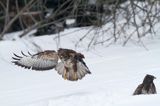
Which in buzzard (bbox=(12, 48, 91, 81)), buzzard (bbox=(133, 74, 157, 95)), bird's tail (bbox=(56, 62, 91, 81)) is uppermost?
buzzard (bbox=(12, 48, 91, 81))

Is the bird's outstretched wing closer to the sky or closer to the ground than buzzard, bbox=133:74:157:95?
closer to the sky

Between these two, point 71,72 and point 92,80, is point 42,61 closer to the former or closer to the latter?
point 71,72

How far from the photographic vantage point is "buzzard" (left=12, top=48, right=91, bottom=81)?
4691 millimetres

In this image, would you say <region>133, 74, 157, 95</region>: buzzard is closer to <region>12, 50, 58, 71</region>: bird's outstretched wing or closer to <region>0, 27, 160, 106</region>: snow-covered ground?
<region>0, 27, 160, 106</region>: snow-covered ground

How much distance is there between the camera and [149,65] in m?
6.47

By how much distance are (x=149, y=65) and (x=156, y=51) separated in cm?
88

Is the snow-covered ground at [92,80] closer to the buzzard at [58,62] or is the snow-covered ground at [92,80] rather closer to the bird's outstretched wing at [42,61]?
the buzzard at [58,62]

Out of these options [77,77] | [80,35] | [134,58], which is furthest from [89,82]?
[80,35]

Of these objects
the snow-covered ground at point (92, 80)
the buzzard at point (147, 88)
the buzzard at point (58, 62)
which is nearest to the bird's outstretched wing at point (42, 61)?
the buzzard at point (58, 62)

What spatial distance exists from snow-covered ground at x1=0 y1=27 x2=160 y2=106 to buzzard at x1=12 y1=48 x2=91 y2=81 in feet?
0.81

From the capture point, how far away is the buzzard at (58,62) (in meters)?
4.69

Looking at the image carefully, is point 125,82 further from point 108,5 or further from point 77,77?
point 108,5

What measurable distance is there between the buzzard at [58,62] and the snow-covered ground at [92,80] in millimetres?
247

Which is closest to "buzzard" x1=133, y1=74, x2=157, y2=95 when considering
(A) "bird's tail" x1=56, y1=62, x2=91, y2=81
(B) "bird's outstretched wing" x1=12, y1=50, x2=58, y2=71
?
(A) "bird's tail" x1=56, y1=62, x2=91, y2=81
